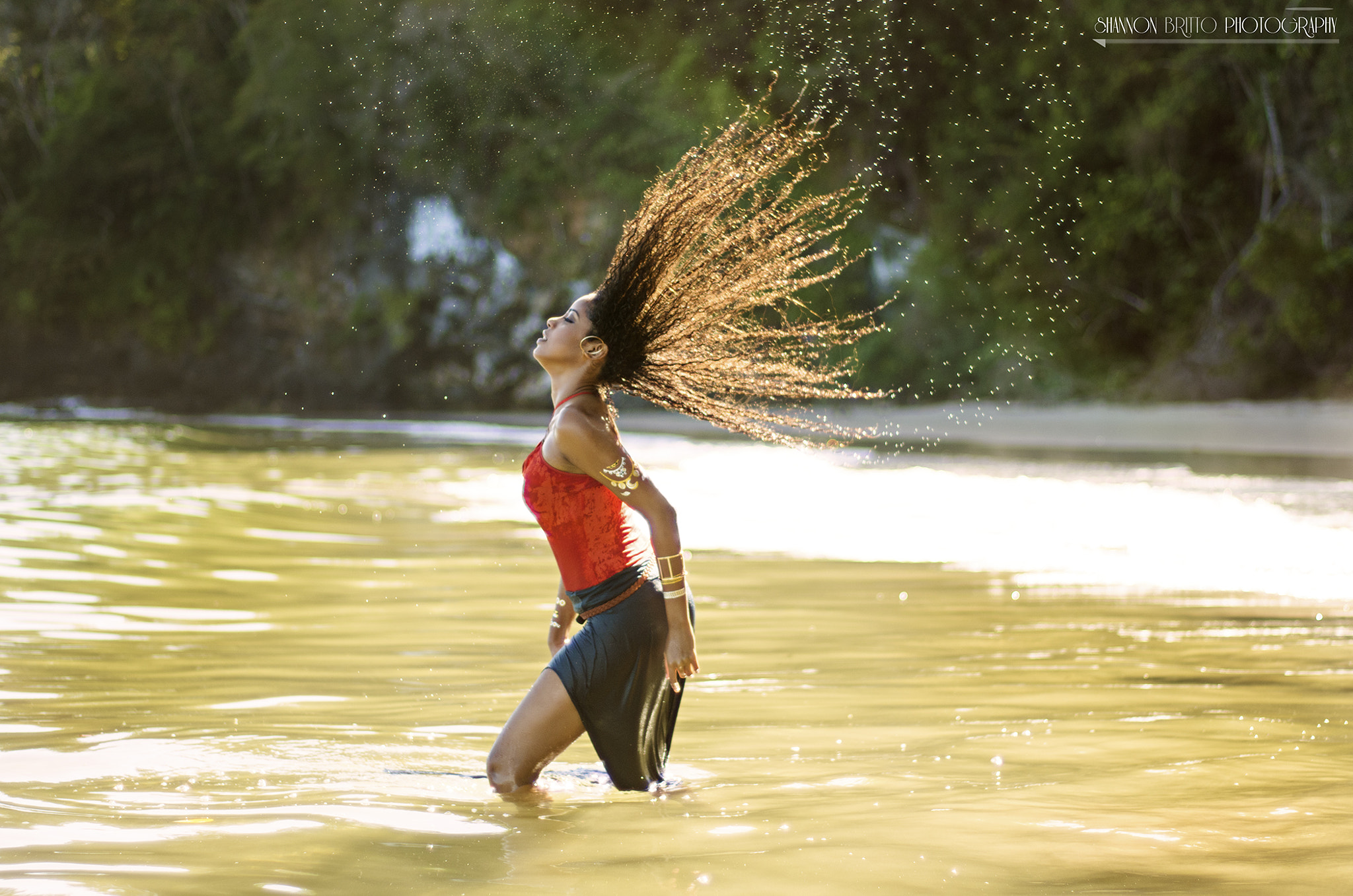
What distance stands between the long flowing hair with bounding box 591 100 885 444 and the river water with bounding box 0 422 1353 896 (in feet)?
3.60

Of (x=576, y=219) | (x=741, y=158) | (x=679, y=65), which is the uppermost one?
(x=679, y=65)

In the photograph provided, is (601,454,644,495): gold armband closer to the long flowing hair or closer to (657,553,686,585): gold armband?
(657,553,686,585): gold armband

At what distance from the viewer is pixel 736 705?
492cm

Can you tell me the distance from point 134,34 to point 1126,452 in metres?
29.9

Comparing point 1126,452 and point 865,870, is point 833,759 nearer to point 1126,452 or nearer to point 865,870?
point 865,870

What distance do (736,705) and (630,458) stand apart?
1663 mm

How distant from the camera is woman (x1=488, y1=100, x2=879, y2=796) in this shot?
140 inches

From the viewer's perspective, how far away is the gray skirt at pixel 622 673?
3.59m

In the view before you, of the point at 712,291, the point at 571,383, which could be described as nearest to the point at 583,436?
the point at 571,383

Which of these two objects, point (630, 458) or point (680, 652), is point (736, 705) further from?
point (630, 458)

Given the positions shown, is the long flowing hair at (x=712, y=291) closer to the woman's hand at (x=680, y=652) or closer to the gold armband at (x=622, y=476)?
the gold armband at (x=622, y=476)

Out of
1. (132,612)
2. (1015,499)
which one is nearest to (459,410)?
(1015,499)

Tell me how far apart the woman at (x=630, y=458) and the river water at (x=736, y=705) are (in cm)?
23

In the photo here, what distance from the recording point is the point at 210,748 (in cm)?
416
